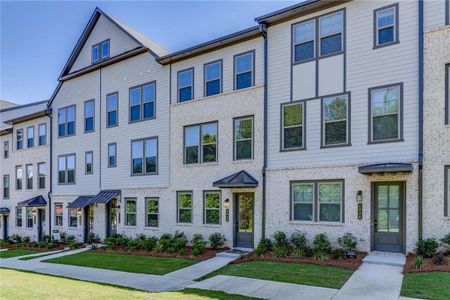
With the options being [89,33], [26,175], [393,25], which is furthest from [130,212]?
[393,25]

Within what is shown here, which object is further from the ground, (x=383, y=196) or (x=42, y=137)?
(x=42, y=137)

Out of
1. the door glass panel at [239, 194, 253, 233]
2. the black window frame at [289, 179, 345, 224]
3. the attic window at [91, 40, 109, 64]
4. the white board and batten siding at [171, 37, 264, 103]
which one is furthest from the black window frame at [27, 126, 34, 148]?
the black window frame at [289, 179, 345, 224]

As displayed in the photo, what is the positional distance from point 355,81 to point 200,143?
717cm

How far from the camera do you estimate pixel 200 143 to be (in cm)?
1647

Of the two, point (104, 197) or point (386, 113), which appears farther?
point (104, 197)

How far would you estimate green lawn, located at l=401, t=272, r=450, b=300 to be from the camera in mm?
7719

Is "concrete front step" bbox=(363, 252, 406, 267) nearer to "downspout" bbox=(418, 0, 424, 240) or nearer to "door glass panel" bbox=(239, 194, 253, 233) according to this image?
"downspout" bbox=(418, 0, 424, 240)

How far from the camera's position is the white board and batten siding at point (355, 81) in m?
11.6

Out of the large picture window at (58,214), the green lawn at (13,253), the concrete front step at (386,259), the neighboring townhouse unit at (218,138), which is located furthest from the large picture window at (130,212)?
the concrete front step at (386,259)

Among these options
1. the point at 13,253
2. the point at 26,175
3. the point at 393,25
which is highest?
the point at 393,25

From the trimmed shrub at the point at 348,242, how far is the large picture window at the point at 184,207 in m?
6.99

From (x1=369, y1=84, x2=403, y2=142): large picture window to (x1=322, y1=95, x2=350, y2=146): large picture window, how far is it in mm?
853

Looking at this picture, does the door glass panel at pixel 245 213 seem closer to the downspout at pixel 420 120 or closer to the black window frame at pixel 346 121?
the black window frame at pixel 346 121

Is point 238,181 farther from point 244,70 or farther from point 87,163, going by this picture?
point 87,163
